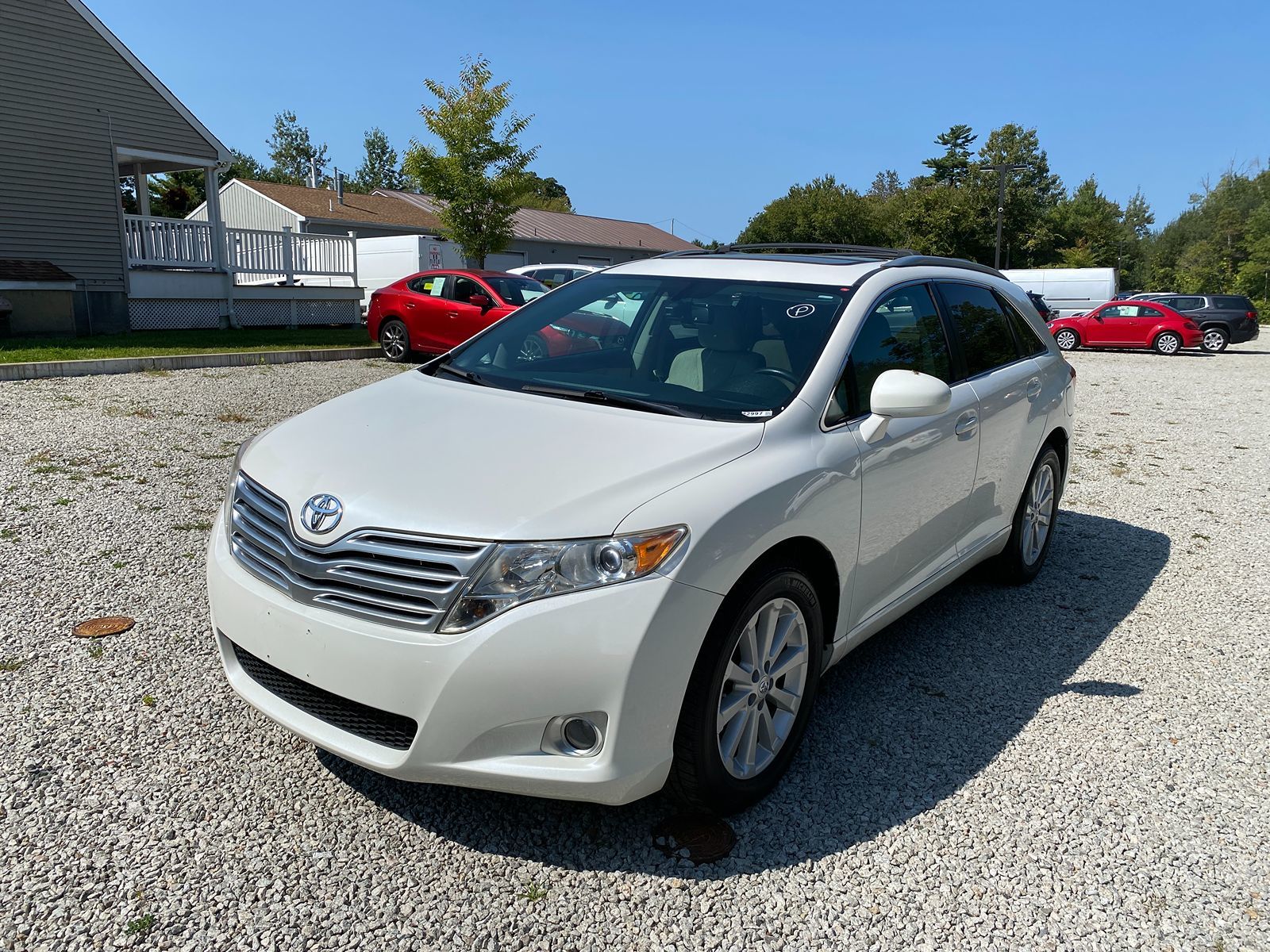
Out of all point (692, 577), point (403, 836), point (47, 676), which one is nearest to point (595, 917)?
point (403, 836)

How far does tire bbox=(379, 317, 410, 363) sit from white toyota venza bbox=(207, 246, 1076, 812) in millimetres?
11396

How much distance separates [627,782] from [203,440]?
264 inches

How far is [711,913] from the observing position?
251 cm

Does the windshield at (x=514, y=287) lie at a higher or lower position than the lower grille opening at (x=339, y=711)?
higher

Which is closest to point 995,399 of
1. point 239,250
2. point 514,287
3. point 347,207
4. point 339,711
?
point 339,711

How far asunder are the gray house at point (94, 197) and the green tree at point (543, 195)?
814 cm

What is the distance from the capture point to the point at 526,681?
7.87ft

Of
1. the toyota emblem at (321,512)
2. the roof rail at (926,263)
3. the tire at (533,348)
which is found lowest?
the toyota emblem at (321,512)

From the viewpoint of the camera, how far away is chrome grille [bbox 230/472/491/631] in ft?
7.97

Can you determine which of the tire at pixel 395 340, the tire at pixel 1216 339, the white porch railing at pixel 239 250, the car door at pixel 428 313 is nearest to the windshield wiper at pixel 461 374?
the car door at pixel 428 313

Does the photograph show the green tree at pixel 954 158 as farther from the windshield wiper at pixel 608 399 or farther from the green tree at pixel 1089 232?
the windshield wiper at pixel 608 399

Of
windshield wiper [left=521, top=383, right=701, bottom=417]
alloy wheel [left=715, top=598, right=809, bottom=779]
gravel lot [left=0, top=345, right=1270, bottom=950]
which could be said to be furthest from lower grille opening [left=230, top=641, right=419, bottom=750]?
windshield wiper [left=521, top=383, right=701, bottom=417]

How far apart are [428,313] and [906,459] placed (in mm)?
12382

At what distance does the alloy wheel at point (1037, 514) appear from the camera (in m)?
5.01
